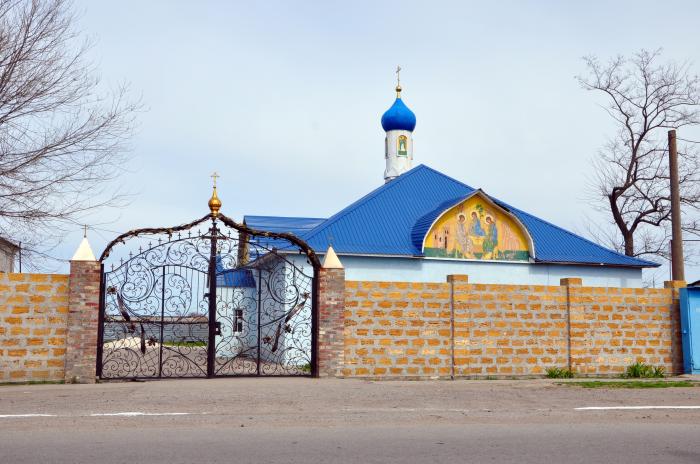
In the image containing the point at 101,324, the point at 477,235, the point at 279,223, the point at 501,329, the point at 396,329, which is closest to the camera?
the point at 101,324

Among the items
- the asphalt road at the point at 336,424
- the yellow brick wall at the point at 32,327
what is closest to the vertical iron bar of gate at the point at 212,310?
the asphalt road at the point at 336,424

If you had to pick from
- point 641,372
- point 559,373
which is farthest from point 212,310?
point 641,372

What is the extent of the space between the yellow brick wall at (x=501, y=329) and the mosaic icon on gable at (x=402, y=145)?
16.0m

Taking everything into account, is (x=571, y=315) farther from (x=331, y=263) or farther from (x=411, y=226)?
(x=411, y=226)

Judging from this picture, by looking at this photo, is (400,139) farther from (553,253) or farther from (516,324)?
(516,324)

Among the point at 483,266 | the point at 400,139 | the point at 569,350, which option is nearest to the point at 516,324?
the point at 569,350

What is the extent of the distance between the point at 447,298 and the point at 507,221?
944cm

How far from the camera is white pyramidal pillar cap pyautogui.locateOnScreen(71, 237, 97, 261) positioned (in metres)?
13.4

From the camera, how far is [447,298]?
15.2 metres

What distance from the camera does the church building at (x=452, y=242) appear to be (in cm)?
2255

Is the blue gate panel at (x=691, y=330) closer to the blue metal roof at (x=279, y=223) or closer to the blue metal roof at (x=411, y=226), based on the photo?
the blue metal roof at (x=411, y=226)

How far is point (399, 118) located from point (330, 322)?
724 inches

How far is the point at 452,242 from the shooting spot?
2328 centimetres

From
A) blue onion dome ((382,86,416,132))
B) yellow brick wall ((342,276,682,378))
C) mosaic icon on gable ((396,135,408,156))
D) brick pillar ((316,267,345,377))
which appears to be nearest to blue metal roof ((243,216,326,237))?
mosaic icon on gable ((396,135,408,156))
